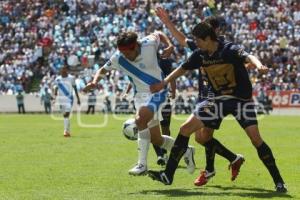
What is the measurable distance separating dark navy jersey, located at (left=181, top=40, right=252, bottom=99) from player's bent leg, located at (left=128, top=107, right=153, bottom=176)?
112 centimetres

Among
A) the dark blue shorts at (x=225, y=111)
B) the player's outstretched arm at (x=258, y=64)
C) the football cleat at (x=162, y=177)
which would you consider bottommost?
the football cleat at (x=162, y=177)

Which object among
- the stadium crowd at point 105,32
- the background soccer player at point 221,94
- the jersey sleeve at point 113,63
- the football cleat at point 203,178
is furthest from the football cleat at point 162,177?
the stadium crowd at point 105,32

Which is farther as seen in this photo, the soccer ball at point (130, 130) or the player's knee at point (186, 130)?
the soccer ball at point (130, 130)

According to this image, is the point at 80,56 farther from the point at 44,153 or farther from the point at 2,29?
the point at 44,153

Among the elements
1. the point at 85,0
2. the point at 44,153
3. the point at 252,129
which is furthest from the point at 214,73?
the point at 85,0

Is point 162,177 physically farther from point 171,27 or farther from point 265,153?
point 171,27

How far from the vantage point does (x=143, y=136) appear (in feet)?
35.1

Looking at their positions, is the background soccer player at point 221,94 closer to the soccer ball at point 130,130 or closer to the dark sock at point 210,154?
the dark sock at point 210,154

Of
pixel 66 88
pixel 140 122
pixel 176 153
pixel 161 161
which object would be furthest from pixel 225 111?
pixel 66 88

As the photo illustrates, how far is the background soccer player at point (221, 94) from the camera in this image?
9.47 metres

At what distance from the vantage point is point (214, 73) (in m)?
9.64

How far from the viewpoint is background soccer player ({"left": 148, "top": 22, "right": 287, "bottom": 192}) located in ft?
31.1

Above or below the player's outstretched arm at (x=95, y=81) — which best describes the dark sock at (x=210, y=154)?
below

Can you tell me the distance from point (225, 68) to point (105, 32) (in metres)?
40.4
